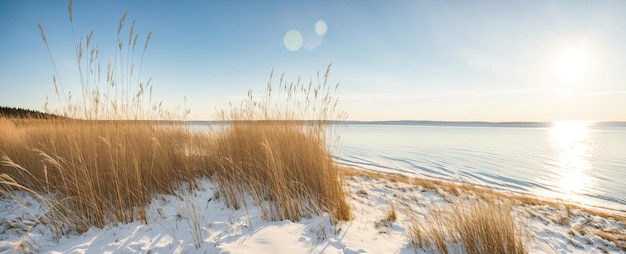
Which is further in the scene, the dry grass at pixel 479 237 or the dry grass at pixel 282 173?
the dry grass at pixel 282 173

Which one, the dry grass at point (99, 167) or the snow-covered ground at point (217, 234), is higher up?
the dry grass at point (99, 167)

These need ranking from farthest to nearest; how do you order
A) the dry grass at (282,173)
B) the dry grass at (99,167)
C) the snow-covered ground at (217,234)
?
1. the dry grass at (282,173)
2. the dry grass at (99,167)
3. the snow-covered ground at (217,234)

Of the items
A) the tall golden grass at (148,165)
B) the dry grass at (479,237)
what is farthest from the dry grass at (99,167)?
the dry grass at (479,237)

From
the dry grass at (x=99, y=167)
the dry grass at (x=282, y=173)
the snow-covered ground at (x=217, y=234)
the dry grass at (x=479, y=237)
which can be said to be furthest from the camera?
the dry grass at (x=282, y=173)

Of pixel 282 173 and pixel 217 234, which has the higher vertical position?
pixel 282 173

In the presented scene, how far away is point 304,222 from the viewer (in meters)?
2.46

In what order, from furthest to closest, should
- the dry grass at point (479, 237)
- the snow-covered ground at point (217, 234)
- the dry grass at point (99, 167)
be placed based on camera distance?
1. the dry grass at point (99, 167)
2. the dry grass at point (479, 237)
3. the snow-covered ground at point (217, 234)

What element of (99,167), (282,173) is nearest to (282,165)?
(282,173)

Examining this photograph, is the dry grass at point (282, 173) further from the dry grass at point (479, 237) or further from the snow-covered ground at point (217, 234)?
the dry grass at point (479, 237)

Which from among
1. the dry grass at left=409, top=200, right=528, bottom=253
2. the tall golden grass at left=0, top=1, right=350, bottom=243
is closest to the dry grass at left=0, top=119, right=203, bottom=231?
the tall golden grass at left=0, top=1, right=350, bottom=243

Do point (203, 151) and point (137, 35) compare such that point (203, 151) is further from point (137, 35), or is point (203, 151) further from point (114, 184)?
point (137, 35)

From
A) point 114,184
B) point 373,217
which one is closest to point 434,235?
point 373,217

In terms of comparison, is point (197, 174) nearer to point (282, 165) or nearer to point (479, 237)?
point (282, 165)

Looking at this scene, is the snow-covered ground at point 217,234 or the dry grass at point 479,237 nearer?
the snow-covered ground at point 217,234
